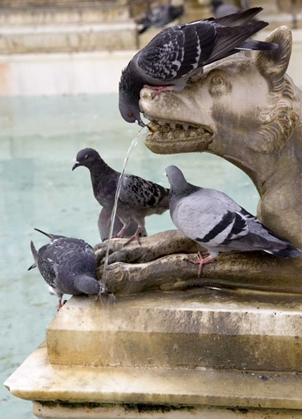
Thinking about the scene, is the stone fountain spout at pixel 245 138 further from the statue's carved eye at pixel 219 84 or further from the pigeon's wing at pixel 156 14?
the pigeon's wing at pixel 156 14

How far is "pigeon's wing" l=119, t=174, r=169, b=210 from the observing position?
11.1 feet

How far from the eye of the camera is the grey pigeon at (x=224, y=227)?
2.57m

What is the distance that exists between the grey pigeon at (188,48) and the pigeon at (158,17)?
24.1ft

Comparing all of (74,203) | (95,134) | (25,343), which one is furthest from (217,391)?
(95,134)

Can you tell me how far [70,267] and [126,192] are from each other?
716mm

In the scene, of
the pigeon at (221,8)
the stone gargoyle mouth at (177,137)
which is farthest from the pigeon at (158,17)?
the stone gargoyle mouth at (177,137)

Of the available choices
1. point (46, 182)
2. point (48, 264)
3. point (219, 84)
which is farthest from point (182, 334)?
point (46, 182)

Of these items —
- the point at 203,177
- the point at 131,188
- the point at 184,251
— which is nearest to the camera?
the point at 184,251

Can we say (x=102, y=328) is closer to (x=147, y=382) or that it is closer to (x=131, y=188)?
(x=147, y=382)

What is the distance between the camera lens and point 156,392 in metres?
2.44

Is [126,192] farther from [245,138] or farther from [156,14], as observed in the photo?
→ [156,14]

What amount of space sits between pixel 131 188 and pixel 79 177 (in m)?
3.43

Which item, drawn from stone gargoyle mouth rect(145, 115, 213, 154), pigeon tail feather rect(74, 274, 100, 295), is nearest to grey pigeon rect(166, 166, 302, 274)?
stone gargoyle mouth rect(145, 115, 213, 154)

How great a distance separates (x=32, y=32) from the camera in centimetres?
1022
